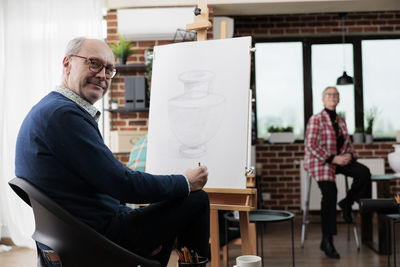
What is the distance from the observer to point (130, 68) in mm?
4355

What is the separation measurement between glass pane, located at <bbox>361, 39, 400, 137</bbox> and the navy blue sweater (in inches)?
188

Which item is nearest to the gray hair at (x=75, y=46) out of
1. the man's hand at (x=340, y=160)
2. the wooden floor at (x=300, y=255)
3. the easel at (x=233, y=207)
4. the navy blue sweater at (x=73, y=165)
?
the navy blue sweater at (x=73, y=165)

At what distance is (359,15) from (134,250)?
195 inches

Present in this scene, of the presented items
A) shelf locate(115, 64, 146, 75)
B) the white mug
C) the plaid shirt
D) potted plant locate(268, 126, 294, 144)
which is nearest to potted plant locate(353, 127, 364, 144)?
potted plant locate(268, 126, 294, 144)

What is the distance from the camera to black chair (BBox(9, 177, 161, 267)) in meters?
1.35

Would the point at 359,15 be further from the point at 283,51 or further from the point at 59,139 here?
the point at 59,139

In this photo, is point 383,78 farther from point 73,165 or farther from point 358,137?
point 73,165

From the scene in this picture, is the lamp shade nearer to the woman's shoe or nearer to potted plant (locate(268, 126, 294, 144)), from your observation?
potted plant (locate(268, 126, 294, 144))

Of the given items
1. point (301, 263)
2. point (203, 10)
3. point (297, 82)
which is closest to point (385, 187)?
point (301, 263)

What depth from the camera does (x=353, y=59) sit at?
5602mm

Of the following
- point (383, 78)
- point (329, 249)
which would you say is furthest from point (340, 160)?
point (383, 78)

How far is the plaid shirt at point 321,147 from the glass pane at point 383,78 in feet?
7.05

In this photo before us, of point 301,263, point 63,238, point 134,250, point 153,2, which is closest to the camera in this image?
point 63,238

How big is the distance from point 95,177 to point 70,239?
0.22m
